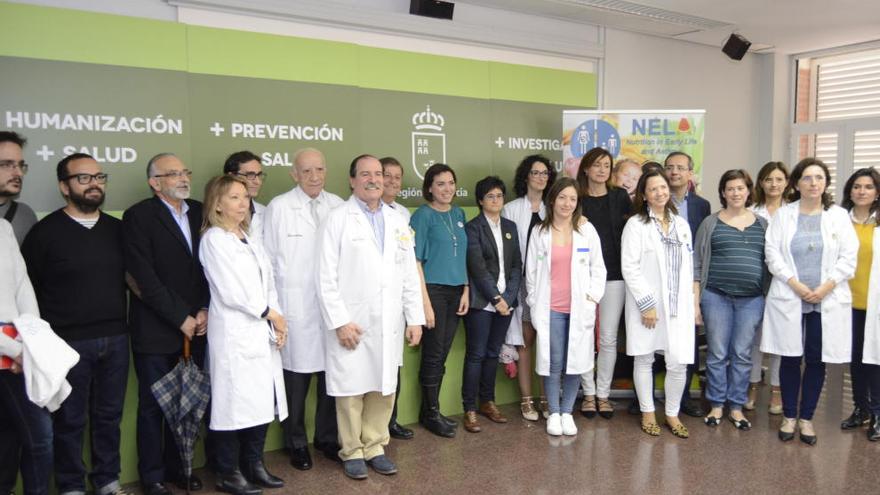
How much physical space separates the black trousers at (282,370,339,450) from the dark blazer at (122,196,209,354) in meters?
0.75

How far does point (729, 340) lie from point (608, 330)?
2.55 feet

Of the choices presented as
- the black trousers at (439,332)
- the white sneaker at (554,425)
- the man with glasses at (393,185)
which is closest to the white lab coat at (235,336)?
the man with glasses at (393,185)

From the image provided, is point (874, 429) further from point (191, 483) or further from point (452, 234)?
point (191, 483)

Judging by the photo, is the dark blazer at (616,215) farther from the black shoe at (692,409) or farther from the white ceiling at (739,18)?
the white ceiling at (739,18)

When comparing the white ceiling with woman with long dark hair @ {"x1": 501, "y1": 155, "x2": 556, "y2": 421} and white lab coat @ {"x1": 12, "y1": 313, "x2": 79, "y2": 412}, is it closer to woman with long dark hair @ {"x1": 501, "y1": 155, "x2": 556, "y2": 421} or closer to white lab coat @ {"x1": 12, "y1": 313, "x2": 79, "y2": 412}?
woman with long dark hair @ {"x1": 501, "y1": 155, "x2": 556, "y2": 421}

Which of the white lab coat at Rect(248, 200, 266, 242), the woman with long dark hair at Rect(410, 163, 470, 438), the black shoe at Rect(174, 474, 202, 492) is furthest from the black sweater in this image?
the woman with long dark hair at Rect(410, 163, 470, 438)

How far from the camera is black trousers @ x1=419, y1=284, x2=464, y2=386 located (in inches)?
157

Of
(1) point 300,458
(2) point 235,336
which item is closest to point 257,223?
(2) point 235,336

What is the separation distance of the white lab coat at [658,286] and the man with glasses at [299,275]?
74.3 inches

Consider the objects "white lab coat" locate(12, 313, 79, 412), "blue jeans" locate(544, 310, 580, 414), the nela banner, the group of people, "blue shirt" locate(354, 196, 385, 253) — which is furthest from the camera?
the nela banner

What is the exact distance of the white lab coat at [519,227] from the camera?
14.1 ft

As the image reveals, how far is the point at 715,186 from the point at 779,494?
13.3ft

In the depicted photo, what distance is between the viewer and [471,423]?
13.7 ft

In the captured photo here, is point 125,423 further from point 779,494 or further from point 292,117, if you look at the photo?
point 779,494
